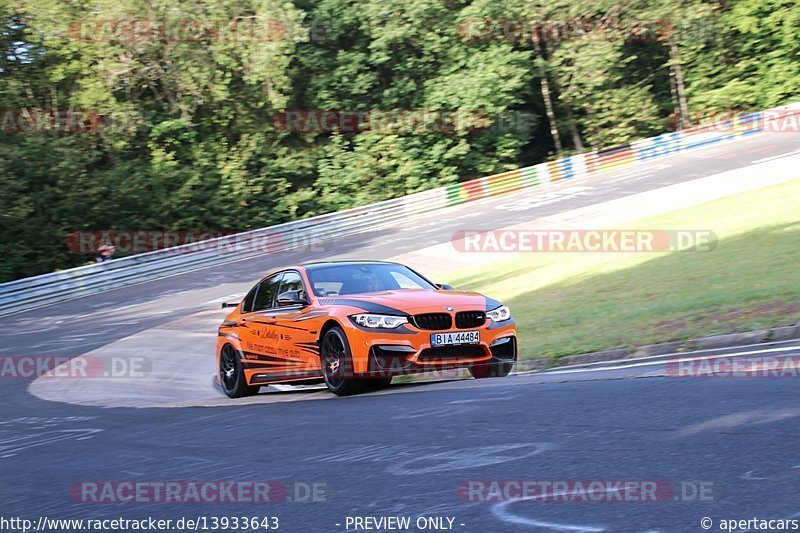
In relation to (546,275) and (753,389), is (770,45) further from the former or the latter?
(753,389)

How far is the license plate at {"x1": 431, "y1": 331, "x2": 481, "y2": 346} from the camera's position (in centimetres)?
1049

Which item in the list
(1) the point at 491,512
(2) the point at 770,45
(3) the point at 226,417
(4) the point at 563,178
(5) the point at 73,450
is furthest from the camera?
(2) the point at 770,45

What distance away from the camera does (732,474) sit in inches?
209

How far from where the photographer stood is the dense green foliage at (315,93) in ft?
138

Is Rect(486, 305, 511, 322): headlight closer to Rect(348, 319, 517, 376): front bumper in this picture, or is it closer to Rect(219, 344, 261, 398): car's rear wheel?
Rect(348, 319, 517, 376): front bumper

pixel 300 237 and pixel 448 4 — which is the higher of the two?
pixel 448 4

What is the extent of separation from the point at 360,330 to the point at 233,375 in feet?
10.3

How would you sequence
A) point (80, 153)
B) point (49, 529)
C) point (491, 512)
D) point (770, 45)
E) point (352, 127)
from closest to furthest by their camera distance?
point (491, 512) → point (49, 529) → point (80, 153) → point (352, 127) → point (770, 45)

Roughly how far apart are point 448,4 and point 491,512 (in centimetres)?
4823

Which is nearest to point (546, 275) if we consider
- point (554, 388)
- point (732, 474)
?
point (554, 388)

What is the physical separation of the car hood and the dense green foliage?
29746mm

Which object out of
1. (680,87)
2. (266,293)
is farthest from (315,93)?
(266,293)

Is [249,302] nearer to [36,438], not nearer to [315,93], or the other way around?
[36,438]

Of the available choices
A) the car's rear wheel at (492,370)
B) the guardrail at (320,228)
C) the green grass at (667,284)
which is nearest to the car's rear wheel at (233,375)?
the car's rear wheel at (492,370)
